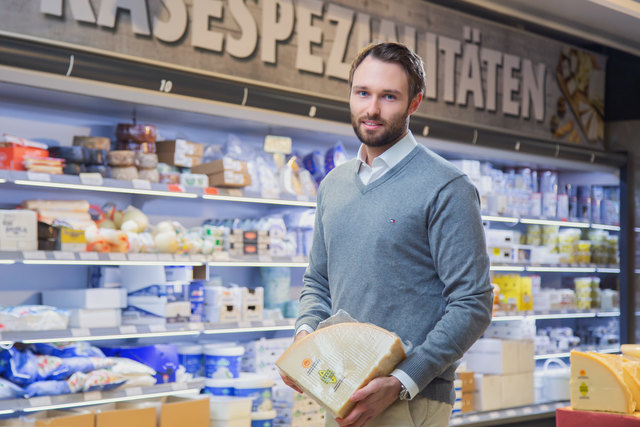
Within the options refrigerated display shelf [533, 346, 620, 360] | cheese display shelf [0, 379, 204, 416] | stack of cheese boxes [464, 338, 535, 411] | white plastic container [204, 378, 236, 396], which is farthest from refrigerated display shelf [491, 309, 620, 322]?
cheese display shelf [0, 379, 204, 416]

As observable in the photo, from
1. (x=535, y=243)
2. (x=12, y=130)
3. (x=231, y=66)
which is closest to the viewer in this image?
(x=12, y=130)

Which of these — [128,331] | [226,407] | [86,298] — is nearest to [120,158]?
[86,298]

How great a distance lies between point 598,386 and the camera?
3248mm

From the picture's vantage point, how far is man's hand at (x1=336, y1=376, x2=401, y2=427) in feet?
5.66

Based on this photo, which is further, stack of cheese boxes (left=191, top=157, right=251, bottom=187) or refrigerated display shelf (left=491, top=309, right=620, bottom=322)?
refrigerated display shelf (left=491, top=309, right=620, bottom=322)

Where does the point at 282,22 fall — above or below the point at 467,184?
above

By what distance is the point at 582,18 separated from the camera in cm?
678

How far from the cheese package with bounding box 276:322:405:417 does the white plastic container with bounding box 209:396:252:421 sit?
2.75 metres

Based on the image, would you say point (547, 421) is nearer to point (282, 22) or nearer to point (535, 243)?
point (535, 243)

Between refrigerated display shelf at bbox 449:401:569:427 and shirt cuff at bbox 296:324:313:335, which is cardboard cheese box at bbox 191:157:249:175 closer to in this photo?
refrigerated display shelf at bbox 449:401:569:427

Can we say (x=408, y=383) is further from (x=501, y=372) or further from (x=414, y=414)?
(x=501, y=372)

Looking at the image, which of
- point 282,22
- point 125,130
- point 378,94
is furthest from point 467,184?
point 282,22

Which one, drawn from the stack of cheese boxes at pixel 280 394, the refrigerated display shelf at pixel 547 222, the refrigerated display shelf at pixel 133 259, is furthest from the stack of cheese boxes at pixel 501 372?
the refrigerated display shelf at pixel 133 259

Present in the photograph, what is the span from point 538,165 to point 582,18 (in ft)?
4.25
